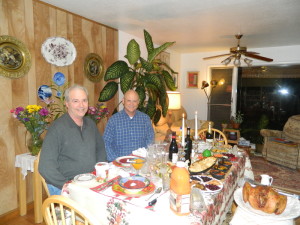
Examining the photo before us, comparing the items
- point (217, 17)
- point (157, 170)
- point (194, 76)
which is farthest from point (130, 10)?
point (194, 76)

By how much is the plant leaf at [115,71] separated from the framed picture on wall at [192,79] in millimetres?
3405

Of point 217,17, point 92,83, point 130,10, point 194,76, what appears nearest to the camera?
point 130,10

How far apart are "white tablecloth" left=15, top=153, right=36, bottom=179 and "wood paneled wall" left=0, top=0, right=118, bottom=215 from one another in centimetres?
10

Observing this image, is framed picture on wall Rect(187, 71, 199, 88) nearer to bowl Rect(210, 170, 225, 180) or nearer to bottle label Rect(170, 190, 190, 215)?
bowl Rect(210, 170, 225, 180)

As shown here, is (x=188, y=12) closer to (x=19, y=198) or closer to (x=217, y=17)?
(x=217, y=17)

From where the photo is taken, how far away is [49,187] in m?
1.64

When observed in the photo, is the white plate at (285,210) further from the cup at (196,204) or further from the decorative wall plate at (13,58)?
the decorative wall plate at (13,58)

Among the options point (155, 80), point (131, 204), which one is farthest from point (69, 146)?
point (155, 80)

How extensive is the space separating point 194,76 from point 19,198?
5.08 m

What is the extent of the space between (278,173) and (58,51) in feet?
13.4

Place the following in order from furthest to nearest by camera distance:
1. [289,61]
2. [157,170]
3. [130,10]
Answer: [289,61] < [130,10] < [157,170]

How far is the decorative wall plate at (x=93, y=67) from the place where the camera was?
3258 millimetres

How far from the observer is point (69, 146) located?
163 cm

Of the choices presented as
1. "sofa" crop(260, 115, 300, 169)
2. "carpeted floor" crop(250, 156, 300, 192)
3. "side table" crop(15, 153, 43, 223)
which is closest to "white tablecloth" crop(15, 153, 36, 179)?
"side table" crop(15, 153, 43, 223)
